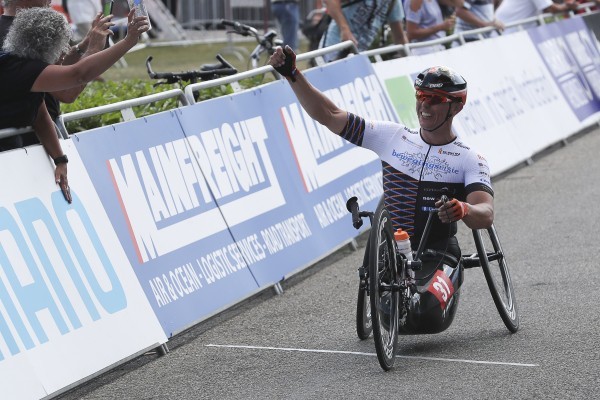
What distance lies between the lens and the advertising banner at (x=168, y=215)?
7.84 meters

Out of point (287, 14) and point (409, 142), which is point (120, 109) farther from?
point (287, 14)

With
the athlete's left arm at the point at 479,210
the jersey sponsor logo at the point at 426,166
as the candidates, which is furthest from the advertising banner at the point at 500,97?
the athlete's left arm at the point at 479,210

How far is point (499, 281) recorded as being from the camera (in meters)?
8.05

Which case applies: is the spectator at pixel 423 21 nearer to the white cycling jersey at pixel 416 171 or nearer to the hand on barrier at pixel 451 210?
the white cycling jersey at pixel 416 171

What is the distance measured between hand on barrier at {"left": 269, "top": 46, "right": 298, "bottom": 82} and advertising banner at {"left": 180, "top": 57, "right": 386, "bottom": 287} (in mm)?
1723

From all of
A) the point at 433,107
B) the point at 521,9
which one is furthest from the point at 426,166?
the point at 521,9

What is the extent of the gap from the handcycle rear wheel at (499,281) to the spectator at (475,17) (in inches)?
331

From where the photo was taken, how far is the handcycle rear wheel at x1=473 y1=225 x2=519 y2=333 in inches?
296

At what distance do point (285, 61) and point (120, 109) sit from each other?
1.67m

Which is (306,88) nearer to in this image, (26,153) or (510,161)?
(26,153)

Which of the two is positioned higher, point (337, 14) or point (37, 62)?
point (37, 62)

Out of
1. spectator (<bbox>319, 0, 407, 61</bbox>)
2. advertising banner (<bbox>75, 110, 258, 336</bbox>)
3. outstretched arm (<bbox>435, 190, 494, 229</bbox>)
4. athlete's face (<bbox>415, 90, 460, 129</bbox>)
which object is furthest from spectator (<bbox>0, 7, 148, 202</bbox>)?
spectator (<bbox>319, 0, 407, 61</bbox>)

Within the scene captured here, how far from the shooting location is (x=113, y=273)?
7539 millimetres

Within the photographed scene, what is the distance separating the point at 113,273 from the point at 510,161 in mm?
7850
